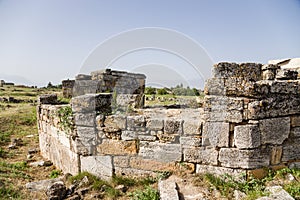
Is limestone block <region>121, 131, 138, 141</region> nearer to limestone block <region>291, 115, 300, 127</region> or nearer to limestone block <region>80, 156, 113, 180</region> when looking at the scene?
limestone block <region>80, 156, 113, 180</region>

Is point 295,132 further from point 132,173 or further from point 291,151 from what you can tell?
point 132,173

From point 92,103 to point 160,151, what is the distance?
1761 mm

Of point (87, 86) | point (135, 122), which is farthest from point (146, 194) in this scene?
point (87, 86)

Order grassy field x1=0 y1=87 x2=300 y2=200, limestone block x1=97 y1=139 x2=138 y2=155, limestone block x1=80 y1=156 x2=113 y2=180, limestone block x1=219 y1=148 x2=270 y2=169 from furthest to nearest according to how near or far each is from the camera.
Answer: limestone block x1=80 y1=156 x2=113 y2=180 < limestone block x1=97 y1=139 x2=138 y2=155 < limestone block x1=219 y1=148 x2=270 y2=169 < grassy field x1=0 y1=87 x2=300 y2=200

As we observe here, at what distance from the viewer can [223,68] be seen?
4270mm

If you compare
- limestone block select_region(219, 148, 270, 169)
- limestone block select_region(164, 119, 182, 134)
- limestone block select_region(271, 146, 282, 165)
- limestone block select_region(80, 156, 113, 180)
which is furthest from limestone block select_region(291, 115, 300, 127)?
limestone block select_region(80, 156, 113, 180)

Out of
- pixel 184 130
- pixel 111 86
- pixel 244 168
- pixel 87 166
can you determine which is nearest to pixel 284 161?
pixel 244 168

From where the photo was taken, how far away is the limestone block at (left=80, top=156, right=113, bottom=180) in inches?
190

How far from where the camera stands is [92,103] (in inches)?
195

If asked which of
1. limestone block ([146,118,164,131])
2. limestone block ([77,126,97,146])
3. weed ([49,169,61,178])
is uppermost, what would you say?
limestone block ([146,118,164,131])

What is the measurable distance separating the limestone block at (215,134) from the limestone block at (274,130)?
0.59m

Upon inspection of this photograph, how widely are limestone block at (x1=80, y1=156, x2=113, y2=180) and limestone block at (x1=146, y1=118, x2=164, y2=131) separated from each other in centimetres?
111

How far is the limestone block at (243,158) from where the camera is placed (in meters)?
3.96

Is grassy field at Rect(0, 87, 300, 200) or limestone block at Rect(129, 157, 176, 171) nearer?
grassy field at Rect(0, 87, 300, 200)
